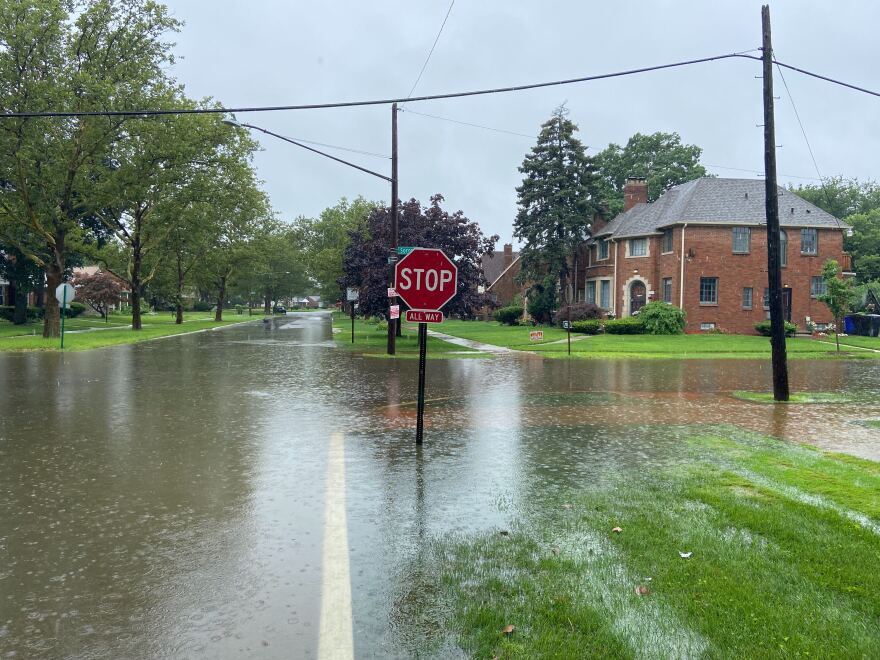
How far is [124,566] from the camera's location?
16.2 ft

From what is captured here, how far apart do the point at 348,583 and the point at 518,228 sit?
48.2 m

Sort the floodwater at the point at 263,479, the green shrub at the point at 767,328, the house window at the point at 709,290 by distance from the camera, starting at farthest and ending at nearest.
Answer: the house window at the point at 709,290 < the green shrub at the point at 767,328 < the floodwater at the point at 263,479

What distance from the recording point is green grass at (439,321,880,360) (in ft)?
96.2

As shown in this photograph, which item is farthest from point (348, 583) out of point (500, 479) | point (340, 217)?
point (340, 217)

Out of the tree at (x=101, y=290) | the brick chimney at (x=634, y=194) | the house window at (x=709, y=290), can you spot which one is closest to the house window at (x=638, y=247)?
the house window at (x=709, y=290)

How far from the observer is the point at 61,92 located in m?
28.7

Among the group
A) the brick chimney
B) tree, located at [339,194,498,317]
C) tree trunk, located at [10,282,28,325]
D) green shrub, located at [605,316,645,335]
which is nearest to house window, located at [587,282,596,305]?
the brick chimney

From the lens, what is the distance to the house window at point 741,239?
138 feet

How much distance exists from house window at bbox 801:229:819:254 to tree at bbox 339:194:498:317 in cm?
2084

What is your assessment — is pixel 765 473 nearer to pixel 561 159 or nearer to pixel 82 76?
pixel 82 76

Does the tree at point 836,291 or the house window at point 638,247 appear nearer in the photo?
the tree at point 836,291

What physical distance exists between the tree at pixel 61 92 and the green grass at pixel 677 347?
2157 cm

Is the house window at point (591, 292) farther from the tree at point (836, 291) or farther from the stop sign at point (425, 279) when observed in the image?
the stop sign at point (425, 279)

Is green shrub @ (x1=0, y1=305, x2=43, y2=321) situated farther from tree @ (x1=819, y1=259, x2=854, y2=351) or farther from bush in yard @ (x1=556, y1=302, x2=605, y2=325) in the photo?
tree @ (x1=819, y1=259, x2=854, y2=351)
